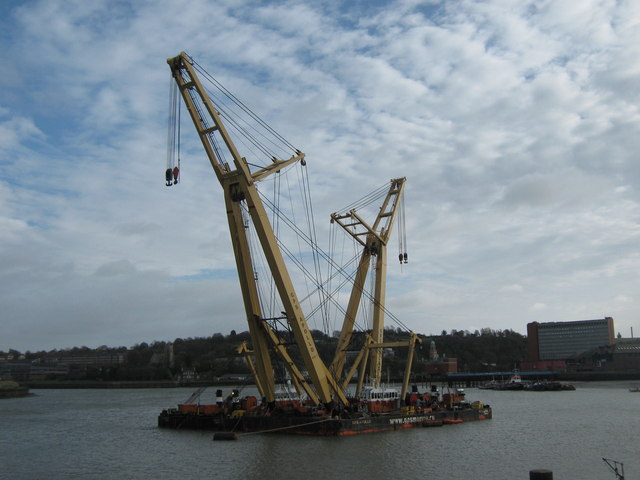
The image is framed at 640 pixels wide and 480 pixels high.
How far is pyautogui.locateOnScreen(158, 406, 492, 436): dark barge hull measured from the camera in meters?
37.2

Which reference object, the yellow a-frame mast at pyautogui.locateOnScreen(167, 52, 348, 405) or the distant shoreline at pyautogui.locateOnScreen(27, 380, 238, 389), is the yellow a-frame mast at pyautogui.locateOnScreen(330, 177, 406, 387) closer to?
the yellow a-frame mast at pyautogui.locateOnScreen(167, 52, 348, 405)

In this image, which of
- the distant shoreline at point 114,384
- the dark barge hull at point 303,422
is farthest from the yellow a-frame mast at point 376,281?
the distant shoreline at point 114,384

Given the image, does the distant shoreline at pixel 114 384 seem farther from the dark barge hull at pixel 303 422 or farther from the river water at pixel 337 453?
the river water at pixel 337 453

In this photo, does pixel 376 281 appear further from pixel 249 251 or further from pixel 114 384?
pixel 114 384

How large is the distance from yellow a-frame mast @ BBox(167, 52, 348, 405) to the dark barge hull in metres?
2.12

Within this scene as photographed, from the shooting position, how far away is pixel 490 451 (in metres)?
33.8

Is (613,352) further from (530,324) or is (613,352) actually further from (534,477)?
(534,477)

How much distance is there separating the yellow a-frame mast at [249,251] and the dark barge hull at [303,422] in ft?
6.95

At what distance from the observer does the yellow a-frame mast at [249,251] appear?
37.8m

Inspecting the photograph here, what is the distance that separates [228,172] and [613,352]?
509 feet

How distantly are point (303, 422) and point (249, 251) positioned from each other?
36.1 ft

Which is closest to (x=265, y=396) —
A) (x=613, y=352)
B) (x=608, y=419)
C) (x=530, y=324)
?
(x=608, y=419)

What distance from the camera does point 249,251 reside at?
39.2 m

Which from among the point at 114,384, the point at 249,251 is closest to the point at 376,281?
the point at 249,251
